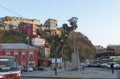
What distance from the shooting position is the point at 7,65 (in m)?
16.9

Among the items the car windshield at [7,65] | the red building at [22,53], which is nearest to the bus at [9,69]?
the car windshield at [7,65]

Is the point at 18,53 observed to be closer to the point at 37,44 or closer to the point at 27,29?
the point at 37,44

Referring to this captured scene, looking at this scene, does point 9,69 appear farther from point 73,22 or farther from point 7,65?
point 73,22

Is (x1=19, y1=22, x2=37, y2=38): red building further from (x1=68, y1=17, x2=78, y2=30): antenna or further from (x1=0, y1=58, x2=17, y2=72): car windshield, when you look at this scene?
(x1=0, y1=58, x2=17, y2=72): car windshield

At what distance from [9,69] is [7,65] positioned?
0.82 ft

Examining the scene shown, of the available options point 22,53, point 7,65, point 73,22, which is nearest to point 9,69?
point 7,65

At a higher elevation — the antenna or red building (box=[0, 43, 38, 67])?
the antenna

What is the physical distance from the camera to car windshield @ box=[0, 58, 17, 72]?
16594mm

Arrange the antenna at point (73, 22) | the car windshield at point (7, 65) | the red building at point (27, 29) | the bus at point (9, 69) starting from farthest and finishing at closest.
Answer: the red building at point (27, 29)
the antenna at point (73, 22)
the car windshield at point (7, 65)
the bus at point (9, 69)

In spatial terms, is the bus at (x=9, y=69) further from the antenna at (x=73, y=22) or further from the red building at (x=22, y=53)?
the red building at (x=22, y=53)

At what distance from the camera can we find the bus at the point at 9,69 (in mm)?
16453

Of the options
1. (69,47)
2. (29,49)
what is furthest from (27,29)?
(29,49)

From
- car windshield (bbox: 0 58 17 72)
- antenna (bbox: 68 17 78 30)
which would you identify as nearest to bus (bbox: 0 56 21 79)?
car windshield (bbox: 0 58 17 72)

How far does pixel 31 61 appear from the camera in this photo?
410ft
